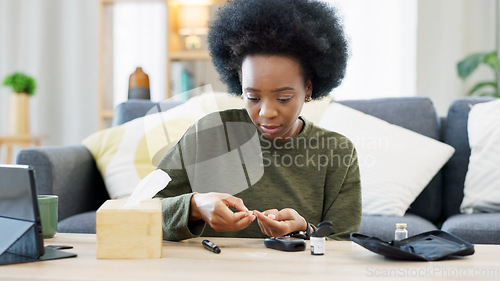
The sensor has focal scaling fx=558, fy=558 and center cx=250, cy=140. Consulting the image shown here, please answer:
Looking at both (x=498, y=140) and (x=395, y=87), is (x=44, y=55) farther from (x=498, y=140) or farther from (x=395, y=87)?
(x=498, y=140)

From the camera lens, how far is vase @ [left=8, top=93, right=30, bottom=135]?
369 centimetres

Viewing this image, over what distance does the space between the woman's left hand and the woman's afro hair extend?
29cm

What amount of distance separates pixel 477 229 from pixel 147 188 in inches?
49.2

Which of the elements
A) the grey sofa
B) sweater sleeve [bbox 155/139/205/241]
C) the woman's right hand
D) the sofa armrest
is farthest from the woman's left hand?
the sofa armrest

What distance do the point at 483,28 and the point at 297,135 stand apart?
9.81 ft

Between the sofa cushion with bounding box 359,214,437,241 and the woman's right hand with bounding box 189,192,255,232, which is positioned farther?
the sofa cushion with bounding box 359,214,437,241

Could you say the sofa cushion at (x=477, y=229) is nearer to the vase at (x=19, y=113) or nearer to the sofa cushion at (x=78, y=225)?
the sofa cushion at (x=78, y=225)

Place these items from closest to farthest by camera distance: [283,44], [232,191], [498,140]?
[283,44]
[232,191]
[498,140]

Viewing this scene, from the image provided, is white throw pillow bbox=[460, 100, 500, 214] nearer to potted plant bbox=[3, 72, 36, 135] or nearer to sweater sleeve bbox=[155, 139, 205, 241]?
sweater sleeve bbox=[155, 139, 205, 241]

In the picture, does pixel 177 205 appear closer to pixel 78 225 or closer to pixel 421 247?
pixel 421 247

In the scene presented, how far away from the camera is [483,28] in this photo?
12.6ft

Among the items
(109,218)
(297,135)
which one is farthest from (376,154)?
(109,218)

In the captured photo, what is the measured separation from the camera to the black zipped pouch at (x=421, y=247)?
0.91 m

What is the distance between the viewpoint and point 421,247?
0.97 meters
